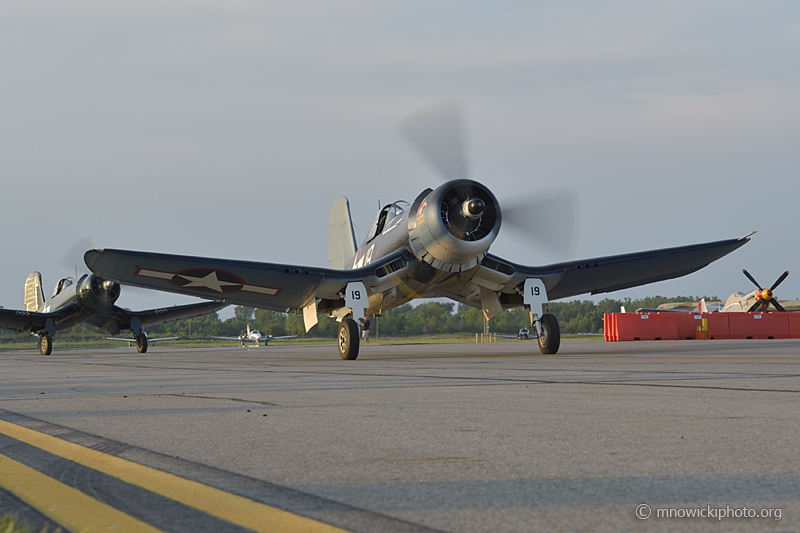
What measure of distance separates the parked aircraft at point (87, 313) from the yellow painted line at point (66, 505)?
1093 inches

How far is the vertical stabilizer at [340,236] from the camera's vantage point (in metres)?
22.4

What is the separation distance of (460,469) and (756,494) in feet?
3.68

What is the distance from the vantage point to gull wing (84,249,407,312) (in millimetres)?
14812

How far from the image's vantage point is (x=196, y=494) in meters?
2.44

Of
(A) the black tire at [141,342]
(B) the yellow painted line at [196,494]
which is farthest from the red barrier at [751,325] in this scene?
(B) the yellow painted line at [196,494]

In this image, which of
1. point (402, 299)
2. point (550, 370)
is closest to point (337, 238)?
point (402, 299)

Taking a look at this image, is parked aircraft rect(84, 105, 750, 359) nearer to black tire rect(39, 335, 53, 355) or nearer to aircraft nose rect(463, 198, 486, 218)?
aircraft nose rect(463, 198, 486, 218)

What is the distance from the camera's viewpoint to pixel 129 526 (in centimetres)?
204

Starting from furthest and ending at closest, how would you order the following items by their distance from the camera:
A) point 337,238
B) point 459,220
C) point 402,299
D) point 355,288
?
point 337,238, point 402,299, point 355,288, point 459,220

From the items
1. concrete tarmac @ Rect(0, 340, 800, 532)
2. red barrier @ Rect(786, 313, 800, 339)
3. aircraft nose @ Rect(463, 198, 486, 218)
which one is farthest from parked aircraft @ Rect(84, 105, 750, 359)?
red barrier @ Rect(786, 313, 800, 339)

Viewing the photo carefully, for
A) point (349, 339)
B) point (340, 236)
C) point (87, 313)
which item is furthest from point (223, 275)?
point (87, 313)

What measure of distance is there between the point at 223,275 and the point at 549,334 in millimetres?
7888

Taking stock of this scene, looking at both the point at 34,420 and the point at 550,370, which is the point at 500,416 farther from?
the point at 550,370

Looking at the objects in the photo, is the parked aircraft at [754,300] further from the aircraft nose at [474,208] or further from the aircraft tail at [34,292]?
the aircraft tail at [34,292]
